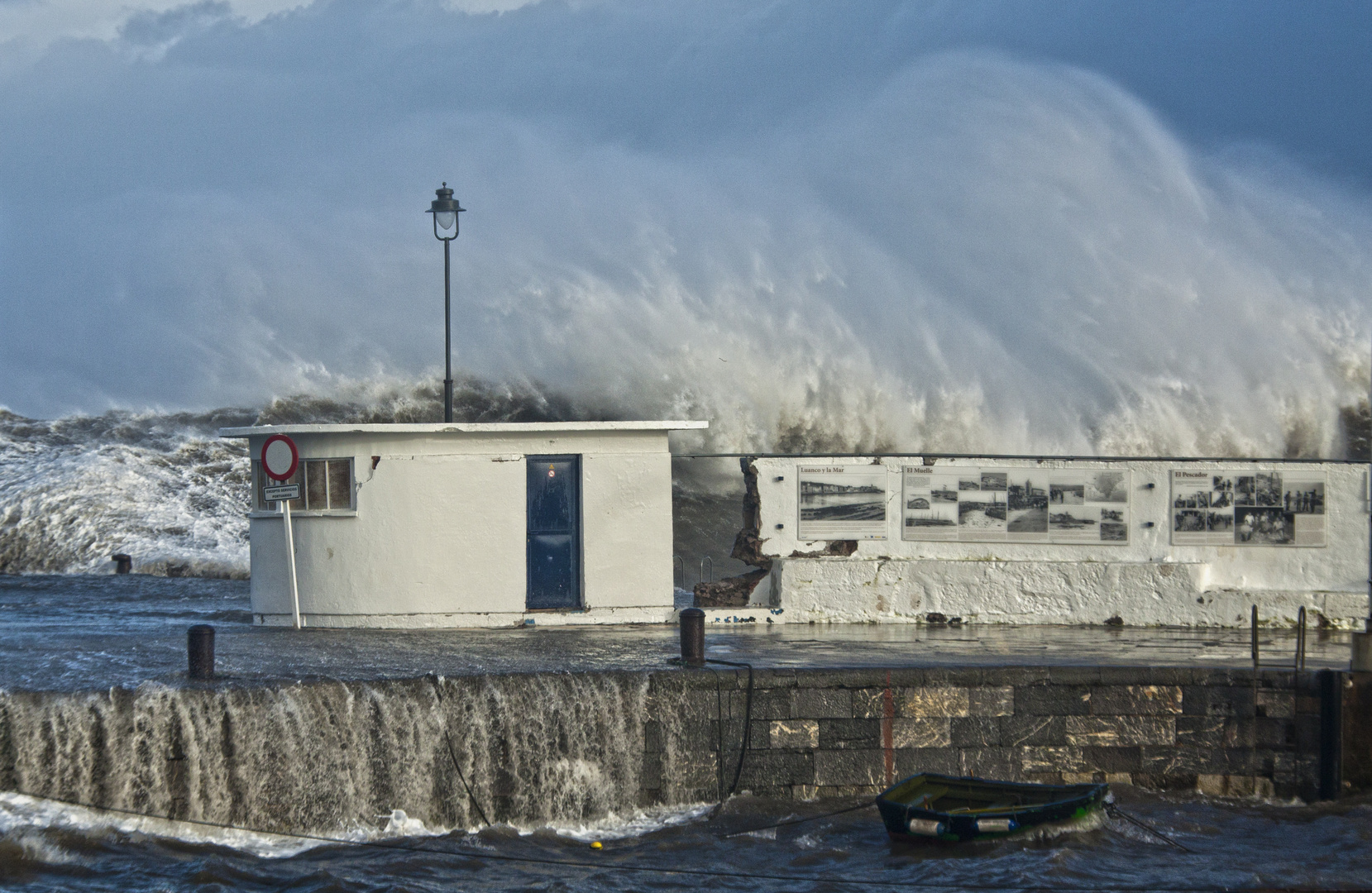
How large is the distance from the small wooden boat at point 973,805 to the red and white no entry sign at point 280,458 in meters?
7.75

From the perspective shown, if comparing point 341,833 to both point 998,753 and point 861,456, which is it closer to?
point 998,753

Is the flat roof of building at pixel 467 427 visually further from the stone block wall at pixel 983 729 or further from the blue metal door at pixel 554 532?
the stone block wall at pixel 983 729

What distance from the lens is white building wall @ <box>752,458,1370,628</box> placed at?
1709 centimetres

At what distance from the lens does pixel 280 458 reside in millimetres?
15609

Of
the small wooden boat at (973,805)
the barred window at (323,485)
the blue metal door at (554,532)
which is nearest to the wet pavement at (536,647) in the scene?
the blue metal door at (554,532)

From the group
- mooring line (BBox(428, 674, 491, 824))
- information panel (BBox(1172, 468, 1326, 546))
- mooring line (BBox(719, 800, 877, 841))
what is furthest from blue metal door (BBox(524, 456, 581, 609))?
information panel (BBox(1172, 468, 1326, 546))

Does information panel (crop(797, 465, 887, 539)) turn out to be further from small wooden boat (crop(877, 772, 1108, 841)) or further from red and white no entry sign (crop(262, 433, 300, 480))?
red and white no entry sign (crop(262, 433, 300, 480))

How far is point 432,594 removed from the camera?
1589 centimetres

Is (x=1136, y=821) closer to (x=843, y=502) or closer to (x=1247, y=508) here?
(x=843, y=502)

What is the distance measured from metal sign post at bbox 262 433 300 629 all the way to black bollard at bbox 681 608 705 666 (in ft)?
18.4

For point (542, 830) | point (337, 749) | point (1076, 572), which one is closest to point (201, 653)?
point (337, 749)

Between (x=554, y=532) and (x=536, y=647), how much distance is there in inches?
112

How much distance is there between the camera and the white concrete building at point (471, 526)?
15.9 m

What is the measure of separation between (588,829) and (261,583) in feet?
22.6
